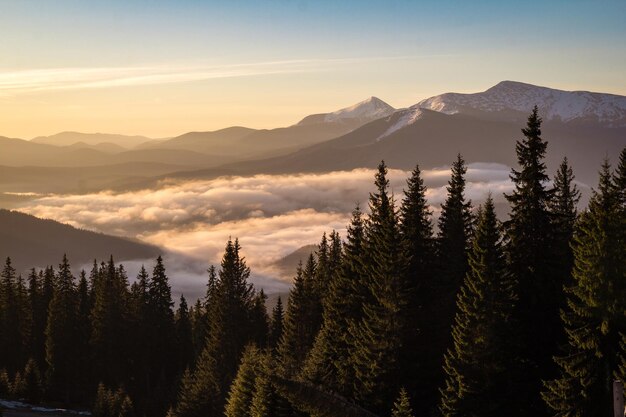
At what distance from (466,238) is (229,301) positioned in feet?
104

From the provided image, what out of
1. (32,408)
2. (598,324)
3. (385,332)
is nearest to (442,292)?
(385,332)

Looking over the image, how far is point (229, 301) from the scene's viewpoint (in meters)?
71.6

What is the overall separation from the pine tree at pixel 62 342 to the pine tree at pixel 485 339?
61.6m

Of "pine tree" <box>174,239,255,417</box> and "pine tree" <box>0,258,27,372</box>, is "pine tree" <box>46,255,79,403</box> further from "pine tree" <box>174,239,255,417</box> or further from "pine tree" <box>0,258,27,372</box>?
"pine tree" <box>174,239,255,417</box>

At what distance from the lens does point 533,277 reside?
34.2 meters

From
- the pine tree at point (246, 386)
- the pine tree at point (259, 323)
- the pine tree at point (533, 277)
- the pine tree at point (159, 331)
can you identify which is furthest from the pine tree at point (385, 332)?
the pine tree at point (159, 331)

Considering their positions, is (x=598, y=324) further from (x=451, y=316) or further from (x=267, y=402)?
(x=267, y=402)

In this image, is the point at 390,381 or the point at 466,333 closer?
the point at 466,333

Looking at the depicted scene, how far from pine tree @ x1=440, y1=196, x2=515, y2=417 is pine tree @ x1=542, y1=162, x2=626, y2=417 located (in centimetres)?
435

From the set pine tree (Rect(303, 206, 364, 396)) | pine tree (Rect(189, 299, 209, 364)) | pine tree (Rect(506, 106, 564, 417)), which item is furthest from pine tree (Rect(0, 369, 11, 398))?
pine tree (Rect(506, 106, 564, 417))

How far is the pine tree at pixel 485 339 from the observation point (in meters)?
32.0

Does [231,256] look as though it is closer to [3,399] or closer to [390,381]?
[3,399]

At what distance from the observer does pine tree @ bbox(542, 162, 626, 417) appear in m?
27.2

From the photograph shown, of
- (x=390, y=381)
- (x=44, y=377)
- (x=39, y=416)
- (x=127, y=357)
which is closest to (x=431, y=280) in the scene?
(x=390, y=381)
